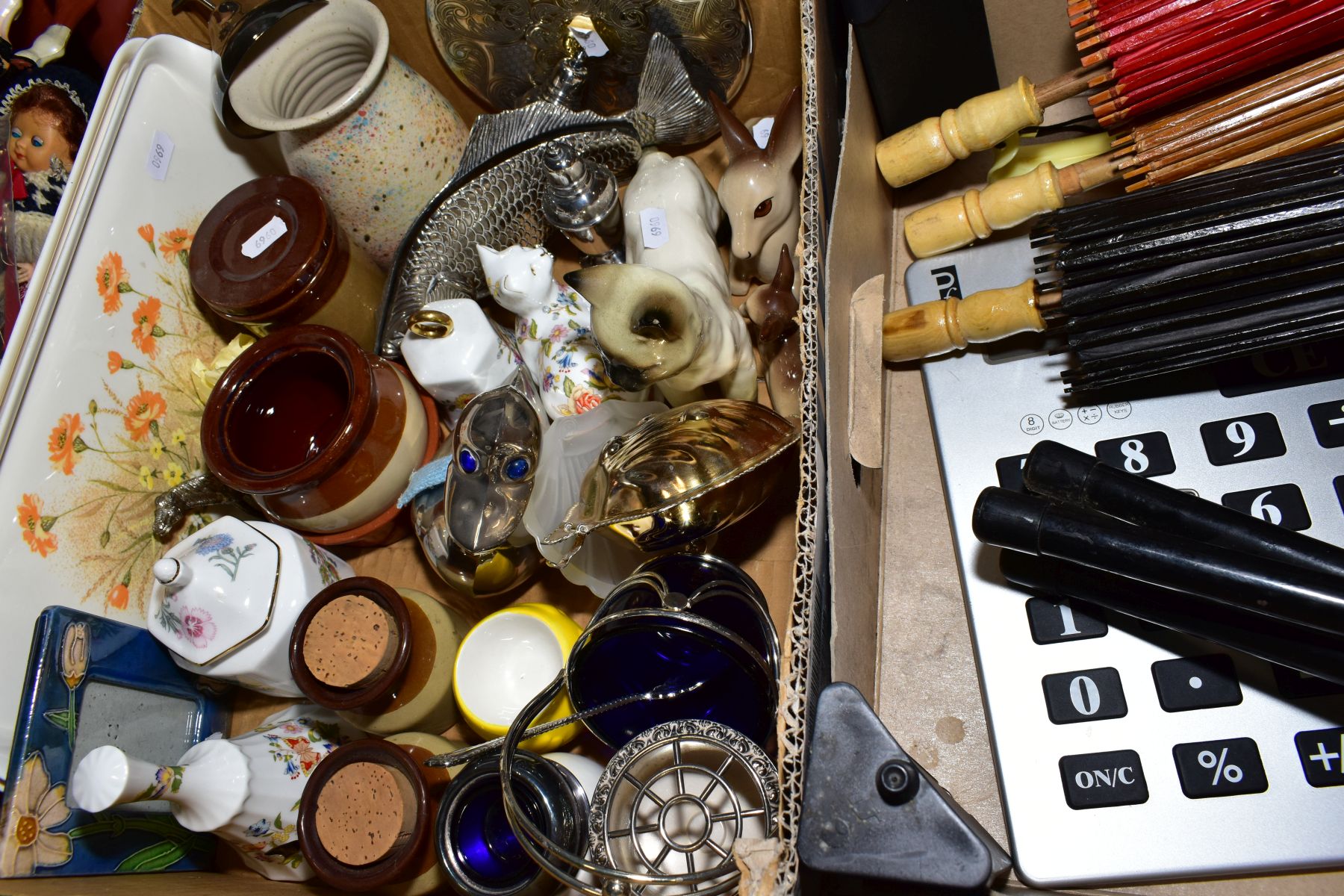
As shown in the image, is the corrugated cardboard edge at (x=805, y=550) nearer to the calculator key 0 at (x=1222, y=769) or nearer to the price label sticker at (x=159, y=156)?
the calculator key 0 at (x=1222, y=769)

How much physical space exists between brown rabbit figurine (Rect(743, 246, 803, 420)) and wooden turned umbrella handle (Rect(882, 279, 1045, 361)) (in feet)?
0.20

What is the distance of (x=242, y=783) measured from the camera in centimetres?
56

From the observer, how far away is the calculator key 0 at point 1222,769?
1.50 ft

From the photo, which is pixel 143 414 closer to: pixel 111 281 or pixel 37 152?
pixel 111 281

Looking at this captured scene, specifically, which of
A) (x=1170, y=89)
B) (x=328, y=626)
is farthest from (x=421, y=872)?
(x=1170, y=89)

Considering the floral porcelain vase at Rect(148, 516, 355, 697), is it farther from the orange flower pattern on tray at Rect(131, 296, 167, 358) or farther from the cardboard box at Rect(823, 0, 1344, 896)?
the cardboard box at Rect(823, 0, 1344, 896)

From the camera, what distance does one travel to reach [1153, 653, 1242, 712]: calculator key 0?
18.5 inches

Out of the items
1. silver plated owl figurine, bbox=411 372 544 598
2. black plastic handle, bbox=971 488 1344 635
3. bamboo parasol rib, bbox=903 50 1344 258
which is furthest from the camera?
silver plated owl figurine, bbox=411 372 544 598

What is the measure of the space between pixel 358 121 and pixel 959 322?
1.49ft

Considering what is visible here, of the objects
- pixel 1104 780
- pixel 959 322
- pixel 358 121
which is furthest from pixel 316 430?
pixel 1104 780

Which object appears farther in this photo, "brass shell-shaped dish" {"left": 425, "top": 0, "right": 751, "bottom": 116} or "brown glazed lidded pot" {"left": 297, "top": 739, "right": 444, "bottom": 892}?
"brass shell-shaped dish" {"left": 425, "top": 0, "right": 751, "bottom": 116}

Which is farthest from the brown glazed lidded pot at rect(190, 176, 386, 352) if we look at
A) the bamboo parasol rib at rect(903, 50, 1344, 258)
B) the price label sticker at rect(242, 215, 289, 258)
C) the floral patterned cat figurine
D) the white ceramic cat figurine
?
the bamboo parasol rib at rect(903, 50, 1344, 258)

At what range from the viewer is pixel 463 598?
2.25 feet

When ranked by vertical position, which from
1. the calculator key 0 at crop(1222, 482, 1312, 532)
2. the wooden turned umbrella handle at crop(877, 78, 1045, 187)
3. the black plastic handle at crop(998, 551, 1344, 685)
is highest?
the wooden turned umbrella handle at crop(877, 78, 1045, 187)
